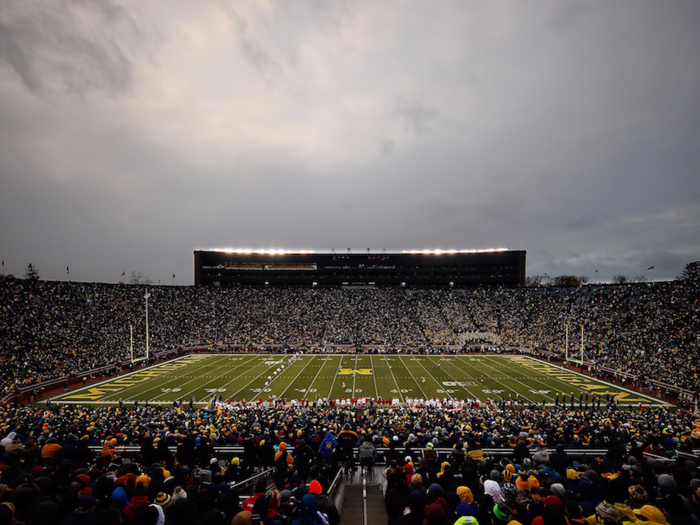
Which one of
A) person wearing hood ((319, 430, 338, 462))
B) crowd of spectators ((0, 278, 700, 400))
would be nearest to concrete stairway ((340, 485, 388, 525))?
person wearing hood ((319, 430, 338, 462))

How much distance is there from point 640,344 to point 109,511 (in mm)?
51280

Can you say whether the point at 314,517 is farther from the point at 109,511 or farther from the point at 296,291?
the point at 296,291

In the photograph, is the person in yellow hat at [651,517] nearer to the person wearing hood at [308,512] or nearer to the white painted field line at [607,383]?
the person wearing hood at [308,512]

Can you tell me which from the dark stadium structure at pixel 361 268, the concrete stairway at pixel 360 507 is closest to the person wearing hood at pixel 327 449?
the concrete stairway at pixel 360 507

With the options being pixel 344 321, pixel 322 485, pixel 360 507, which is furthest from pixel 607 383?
pixel 322 485

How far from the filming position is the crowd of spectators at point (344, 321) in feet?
115

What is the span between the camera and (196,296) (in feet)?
208

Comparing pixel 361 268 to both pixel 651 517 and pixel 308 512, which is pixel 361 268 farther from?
pixel 308 512

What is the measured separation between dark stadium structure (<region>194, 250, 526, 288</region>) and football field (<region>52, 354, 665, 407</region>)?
122ft

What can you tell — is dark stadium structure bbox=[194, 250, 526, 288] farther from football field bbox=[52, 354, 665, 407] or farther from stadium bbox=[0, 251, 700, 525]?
Answer: football field bbox=[52, 354, 665, 407]

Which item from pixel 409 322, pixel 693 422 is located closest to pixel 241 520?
pixel 693 422

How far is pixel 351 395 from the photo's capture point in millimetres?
27875

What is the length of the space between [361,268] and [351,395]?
5563 cm

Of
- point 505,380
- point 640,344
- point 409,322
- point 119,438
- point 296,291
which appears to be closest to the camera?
point 119,438
